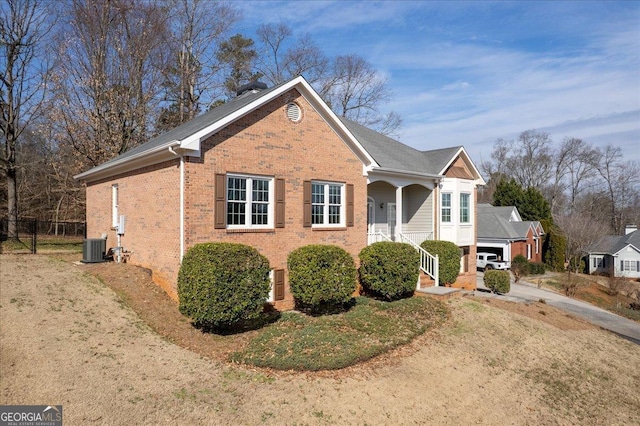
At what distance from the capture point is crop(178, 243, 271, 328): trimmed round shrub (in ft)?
26.5

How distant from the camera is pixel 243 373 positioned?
23.1 feet

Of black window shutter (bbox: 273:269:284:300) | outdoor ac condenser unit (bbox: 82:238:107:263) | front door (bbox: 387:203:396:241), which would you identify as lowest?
black window shutter (bbox: 273:269:284:300)

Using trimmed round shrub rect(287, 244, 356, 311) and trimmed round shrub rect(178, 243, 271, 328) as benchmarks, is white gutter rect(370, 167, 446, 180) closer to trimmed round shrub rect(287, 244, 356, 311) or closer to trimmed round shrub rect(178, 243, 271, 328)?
trimmed round shrub rect(287, 244, 356, 311)

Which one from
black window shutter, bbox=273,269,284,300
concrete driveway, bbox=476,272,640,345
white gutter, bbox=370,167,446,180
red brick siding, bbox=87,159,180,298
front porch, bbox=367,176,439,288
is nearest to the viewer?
red brick siding, bbox=87,159,180,298

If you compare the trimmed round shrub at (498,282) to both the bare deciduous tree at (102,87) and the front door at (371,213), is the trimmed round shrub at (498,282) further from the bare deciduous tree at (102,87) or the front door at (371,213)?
the bare deciduous tree at (102,87)

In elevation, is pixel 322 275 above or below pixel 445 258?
above

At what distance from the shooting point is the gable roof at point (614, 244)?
121 ft

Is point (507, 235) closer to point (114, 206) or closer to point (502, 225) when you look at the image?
point (502, 225)

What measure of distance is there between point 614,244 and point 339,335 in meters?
42.3

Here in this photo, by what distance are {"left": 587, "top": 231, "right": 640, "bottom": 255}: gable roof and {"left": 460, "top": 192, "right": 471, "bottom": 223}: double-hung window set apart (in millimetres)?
27554

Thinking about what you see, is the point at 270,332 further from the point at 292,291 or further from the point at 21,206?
the point at 21,206

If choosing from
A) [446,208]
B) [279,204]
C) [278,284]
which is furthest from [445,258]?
[279,204]

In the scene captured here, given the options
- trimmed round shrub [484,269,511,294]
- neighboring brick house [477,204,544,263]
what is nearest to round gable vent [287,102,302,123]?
trimmed round shrub [484,269,511,294]

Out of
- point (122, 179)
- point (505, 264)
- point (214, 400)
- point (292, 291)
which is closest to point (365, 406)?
point (214, 400)
